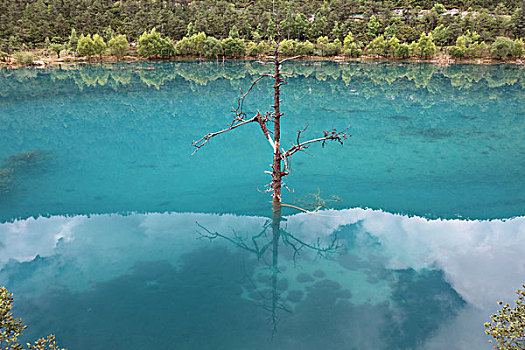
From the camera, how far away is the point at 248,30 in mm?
154000

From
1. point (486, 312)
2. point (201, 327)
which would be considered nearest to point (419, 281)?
point (486, 312)

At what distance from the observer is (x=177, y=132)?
119ft

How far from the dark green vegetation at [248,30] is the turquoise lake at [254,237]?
290 feet

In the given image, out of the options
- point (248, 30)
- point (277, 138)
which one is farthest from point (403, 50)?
point (277, 138)

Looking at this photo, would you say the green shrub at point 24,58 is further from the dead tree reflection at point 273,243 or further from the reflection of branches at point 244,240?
the reflection of branches at point 244,240

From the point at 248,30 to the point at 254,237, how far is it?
150753 mm

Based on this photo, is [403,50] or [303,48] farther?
[303,48]

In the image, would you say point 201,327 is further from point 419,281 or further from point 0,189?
point 0,189

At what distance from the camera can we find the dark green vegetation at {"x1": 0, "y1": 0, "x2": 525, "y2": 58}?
11544 cm

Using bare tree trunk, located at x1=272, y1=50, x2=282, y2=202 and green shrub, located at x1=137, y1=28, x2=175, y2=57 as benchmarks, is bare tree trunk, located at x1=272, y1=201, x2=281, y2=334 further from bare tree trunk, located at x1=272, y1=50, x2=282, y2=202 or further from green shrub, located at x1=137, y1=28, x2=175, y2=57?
green shrub, located at x1=137, y1=28, x2=175, y2=57

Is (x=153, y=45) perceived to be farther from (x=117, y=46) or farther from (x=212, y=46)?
(x=212, y=46)

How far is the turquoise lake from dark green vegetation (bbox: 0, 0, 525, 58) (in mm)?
88250

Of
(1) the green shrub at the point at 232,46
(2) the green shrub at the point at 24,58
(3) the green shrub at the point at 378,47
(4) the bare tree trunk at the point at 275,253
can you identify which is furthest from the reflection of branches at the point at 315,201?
(3) the green shrub at the point at 378,47

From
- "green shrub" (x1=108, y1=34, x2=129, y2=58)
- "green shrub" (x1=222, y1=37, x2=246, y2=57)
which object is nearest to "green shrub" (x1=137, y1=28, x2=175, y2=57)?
"green shrub" (x1=108, y1=34, x2=129, y2=58)
